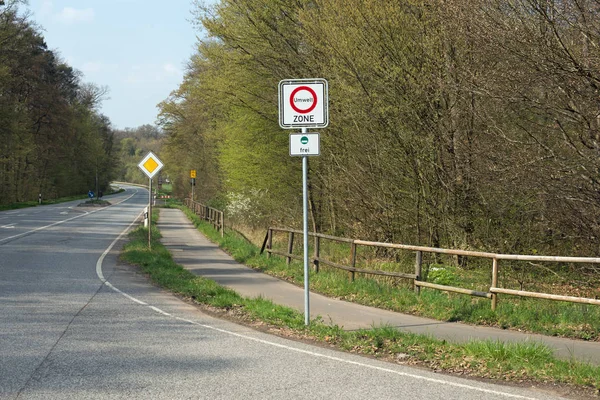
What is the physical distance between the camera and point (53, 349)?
7.44 meters

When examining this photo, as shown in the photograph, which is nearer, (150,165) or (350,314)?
(350,314)

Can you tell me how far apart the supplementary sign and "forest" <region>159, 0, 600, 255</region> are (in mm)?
3342

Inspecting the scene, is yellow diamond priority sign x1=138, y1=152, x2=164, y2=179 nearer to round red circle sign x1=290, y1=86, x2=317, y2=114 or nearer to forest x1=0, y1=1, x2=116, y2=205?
round red circle sign x1=290, y1=86, x2=317, y2=114

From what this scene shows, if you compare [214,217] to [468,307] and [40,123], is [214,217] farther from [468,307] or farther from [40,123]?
[40,123]

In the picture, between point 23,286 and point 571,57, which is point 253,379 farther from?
point 23,286

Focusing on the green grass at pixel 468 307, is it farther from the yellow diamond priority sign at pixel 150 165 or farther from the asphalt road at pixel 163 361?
the yellow diamond priority sign at pixel 150 165

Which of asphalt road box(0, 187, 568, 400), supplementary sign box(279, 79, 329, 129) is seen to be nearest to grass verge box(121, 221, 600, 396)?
asphalt road box(0, 187, 568, 400)

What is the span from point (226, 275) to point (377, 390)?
10.2 m

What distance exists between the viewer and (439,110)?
1360 centimetres

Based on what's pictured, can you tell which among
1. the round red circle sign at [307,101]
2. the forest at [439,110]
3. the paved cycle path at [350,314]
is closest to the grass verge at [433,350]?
the paved cycle path at [350,314]

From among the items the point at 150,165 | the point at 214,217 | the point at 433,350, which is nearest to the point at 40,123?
the point at 214,217

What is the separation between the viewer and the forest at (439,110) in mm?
10414

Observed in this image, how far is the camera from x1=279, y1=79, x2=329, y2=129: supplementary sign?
9.05 metres

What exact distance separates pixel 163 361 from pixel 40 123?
2591 inches
